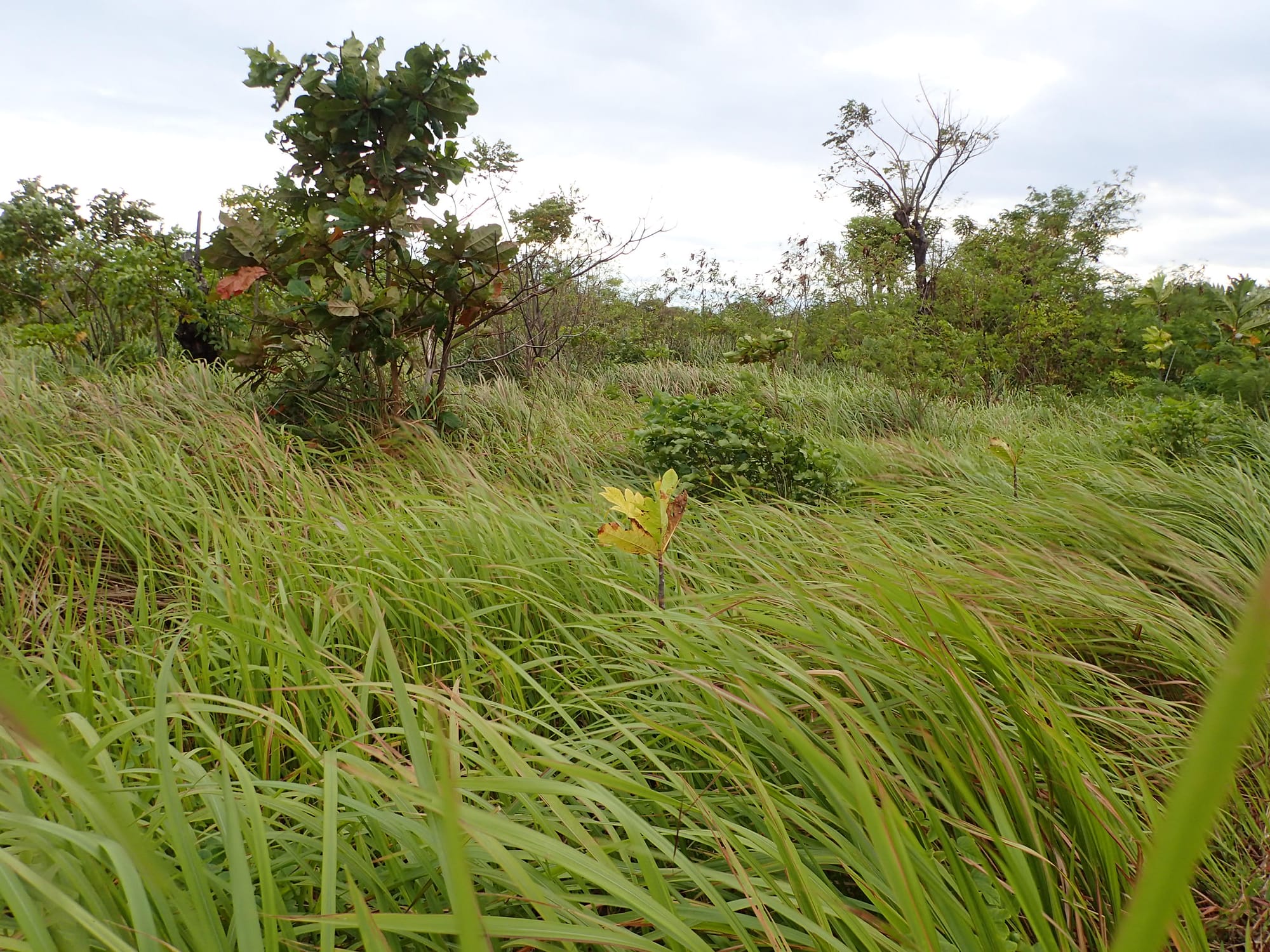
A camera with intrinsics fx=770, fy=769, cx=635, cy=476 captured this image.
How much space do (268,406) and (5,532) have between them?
1748mm

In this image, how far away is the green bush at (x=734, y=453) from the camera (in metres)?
3.65

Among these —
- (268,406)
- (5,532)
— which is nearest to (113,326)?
(268,406)

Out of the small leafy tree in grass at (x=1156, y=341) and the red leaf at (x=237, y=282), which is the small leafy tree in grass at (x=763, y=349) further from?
the red leaf at (x=237, y=282)

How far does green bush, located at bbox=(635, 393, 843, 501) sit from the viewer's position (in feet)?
12.0

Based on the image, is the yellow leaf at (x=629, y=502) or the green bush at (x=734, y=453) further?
the green bush at (x=734, y=453)

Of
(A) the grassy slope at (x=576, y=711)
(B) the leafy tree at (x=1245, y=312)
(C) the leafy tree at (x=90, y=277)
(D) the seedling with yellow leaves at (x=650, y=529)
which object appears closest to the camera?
(A) the grassy slope at (x=576, y=711)

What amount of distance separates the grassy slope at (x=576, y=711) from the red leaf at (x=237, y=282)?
777 millimetres

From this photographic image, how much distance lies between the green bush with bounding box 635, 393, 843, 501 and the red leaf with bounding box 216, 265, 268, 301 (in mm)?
2000

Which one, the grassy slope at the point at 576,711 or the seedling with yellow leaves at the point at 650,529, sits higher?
the seedling with yellow leaves at the point at 650,529

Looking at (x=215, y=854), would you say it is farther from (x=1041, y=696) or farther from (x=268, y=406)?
Answer: (x=268, y=406)

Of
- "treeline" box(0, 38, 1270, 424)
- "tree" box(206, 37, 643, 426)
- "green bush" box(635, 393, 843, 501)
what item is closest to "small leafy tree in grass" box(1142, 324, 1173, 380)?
"treeline" box(0, 38, 1270, 424)

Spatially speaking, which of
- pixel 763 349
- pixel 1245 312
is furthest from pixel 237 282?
pixel 1245 312

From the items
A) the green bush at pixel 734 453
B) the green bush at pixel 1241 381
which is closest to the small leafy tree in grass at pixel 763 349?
the green bush at pixel 1241 381

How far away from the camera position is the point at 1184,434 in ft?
13.6
